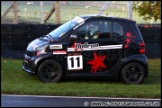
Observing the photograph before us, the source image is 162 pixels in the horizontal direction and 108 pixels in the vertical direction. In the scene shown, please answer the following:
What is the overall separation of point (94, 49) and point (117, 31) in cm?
83

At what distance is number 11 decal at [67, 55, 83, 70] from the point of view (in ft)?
41.6

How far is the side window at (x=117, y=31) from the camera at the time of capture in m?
12.9

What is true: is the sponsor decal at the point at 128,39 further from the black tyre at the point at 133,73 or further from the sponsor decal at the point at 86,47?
the black tyre at the point at 133,73

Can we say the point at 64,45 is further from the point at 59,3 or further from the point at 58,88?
the point at 59,3

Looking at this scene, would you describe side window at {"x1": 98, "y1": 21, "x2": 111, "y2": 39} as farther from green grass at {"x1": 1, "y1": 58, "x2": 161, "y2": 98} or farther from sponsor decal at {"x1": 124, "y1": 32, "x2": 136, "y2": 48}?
green grass at {"x1": 1, "y1": 58, "x2": 161, "y2": 98}

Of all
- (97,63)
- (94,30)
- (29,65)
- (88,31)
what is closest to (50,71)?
(29,65)

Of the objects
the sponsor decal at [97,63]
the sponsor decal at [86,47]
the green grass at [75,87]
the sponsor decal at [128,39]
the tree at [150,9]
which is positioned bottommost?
the green grass at [75,87]

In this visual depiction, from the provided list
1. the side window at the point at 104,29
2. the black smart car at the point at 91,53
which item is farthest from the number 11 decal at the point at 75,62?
the side window at the point at 104,29

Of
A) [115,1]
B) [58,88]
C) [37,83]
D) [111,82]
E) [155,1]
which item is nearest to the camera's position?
[58,88]

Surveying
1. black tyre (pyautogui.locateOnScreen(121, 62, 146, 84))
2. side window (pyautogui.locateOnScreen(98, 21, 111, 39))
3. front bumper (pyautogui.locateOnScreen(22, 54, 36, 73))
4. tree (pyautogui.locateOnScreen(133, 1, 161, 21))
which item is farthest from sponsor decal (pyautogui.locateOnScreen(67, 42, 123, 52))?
tree (pyautogui.locateOnScreen(133, 1, 161, 21))

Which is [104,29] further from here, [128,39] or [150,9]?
[150,9]

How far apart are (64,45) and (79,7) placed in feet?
24.7

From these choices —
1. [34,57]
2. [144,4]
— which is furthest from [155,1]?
[34,57]

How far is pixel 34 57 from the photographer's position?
41.6ft
